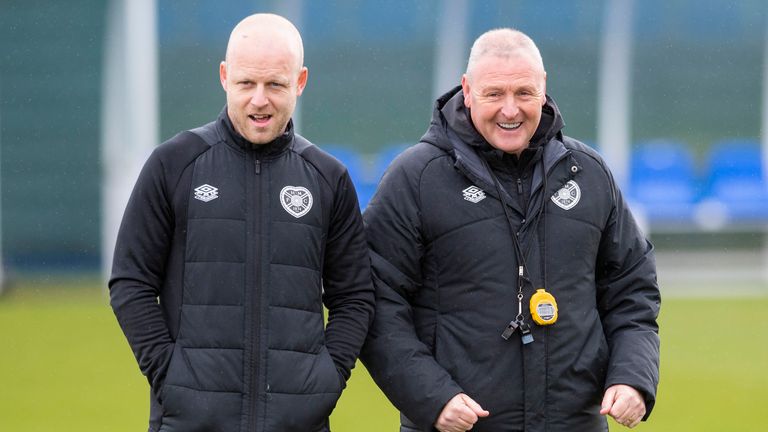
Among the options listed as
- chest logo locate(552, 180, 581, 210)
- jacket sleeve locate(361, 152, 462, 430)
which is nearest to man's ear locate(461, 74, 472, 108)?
jacket sleeve locate(361, 152, 462, 430)

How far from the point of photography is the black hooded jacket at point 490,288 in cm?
330

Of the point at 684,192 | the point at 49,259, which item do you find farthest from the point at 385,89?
the point at 49,259

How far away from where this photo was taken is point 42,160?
11.6 meters

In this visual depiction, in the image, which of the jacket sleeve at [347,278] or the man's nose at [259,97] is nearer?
the man's nose at [259,97]

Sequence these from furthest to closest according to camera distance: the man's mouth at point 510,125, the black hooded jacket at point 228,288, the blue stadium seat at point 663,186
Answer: the blue stadium seat at point 663,186
the man's mouth at point 510,125
the black hooded jacket at point 228,288

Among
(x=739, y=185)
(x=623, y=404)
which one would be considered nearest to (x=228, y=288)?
(x=623, y=404)

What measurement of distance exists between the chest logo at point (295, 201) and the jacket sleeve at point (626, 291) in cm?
89

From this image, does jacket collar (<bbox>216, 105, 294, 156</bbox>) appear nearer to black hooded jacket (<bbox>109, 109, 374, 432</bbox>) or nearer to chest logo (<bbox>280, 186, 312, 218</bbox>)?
black hooded jacket (<bbox>109, 109, 374, 432</bbox>)

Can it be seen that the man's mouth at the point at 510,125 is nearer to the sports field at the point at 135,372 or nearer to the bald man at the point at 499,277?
the bald man at the point at 499,277

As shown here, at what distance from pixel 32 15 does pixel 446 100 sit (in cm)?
887

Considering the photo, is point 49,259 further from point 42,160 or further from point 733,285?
point 733,285

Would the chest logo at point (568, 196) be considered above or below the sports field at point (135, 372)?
above

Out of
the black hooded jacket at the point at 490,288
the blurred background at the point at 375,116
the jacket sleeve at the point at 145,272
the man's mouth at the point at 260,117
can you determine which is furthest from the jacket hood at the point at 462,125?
the blurred background at the point at 375,116

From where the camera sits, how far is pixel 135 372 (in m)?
7.94
